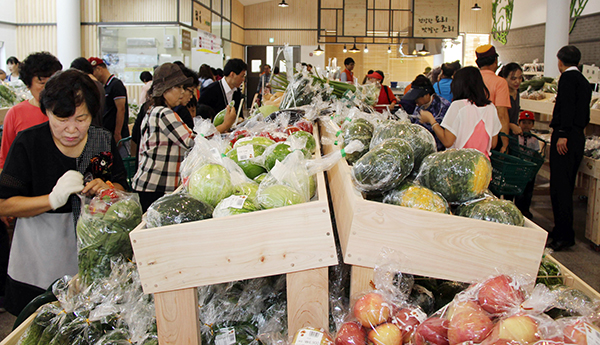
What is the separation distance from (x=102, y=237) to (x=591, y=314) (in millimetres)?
1501

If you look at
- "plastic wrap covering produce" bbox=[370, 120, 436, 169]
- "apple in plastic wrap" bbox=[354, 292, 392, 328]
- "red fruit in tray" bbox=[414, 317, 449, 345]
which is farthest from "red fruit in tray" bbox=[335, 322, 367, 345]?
"plastic wrap covering produce" bbox=[370, 120, 436, 169]

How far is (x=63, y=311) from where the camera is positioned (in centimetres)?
146

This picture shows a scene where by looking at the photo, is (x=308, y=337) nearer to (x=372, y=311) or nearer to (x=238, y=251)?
(x=372, y=311)

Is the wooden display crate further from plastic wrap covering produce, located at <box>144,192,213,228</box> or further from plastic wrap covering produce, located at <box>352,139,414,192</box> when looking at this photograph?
plastic wrap covering produce, located at <box>144,192,213,228</box>

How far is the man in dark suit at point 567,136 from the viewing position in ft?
12.6

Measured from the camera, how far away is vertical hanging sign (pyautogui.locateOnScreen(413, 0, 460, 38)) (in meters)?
8.34

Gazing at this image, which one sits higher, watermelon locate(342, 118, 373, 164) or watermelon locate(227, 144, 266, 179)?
watermelon locate(342, 118, 373, 164)

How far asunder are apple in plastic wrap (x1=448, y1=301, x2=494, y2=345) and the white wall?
12.7m

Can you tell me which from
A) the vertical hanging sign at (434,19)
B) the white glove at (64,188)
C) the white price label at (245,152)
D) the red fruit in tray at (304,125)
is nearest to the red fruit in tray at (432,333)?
the white price label at (245,152)

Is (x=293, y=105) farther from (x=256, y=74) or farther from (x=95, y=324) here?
(x=256, y=74)

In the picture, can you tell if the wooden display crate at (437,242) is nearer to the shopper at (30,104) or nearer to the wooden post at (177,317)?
the wooden post at (177,317)

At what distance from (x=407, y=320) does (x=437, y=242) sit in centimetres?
23

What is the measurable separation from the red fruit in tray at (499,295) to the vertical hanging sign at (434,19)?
8035 mm

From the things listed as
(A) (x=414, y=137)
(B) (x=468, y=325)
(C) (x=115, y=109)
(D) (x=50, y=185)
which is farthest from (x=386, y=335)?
(C) (x=115, y=109)
